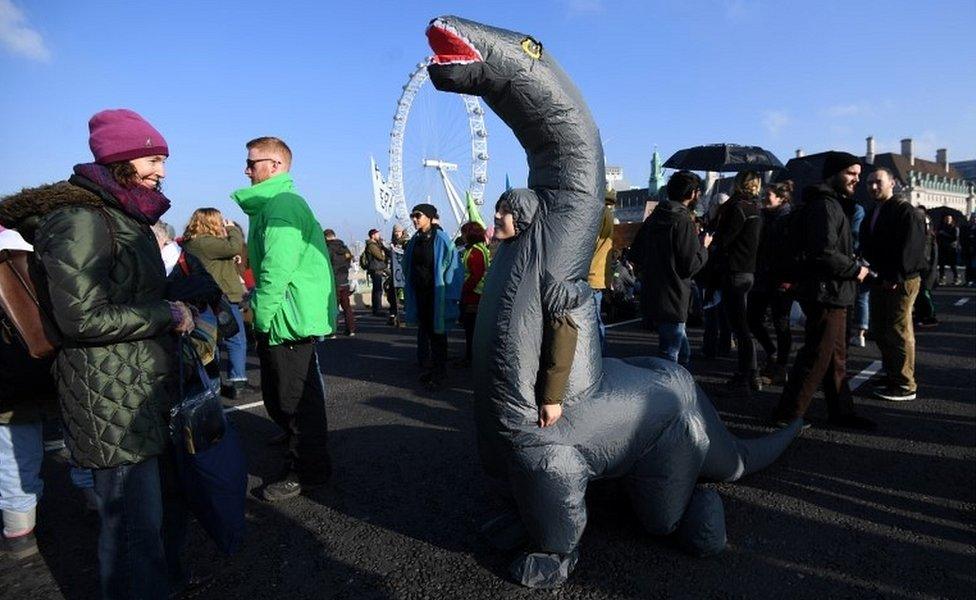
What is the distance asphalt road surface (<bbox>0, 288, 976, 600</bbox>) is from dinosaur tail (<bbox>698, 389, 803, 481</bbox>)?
0.21 metres

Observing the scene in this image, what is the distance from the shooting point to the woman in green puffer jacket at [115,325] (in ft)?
5.84

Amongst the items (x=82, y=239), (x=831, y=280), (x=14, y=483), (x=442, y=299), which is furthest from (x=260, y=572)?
(x=831, y=280)

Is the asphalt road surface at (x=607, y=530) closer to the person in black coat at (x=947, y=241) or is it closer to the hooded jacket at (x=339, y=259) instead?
the hooded jacket at (x=339, y=259)

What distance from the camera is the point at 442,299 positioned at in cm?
564

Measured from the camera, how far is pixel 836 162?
3943mm

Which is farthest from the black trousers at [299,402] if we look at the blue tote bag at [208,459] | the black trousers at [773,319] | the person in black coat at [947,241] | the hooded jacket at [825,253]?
the person in black coat at [947,241]

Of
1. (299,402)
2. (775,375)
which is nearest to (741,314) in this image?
(775,375)

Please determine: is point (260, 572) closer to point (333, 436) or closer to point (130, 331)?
point (130, 331)

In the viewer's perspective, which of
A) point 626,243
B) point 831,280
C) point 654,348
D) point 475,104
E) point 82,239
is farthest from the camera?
point 475,104

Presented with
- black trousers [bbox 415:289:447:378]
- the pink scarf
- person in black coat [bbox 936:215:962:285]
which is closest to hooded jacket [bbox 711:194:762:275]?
black trousers [bbox 415:289:447:378]

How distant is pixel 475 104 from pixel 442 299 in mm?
24187

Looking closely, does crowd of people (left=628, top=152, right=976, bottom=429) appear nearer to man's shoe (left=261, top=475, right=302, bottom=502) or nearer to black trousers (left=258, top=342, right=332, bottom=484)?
black trousers (left=258, top=342, right=332, bottom=484)

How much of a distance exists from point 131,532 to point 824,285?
3978 mm

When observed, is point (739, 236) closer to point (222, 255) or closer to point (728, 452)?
point (728, 452)
